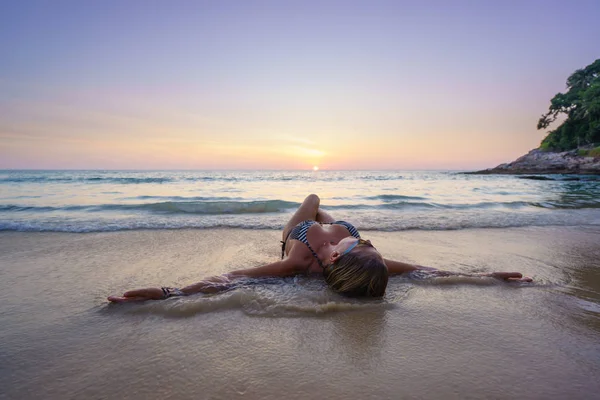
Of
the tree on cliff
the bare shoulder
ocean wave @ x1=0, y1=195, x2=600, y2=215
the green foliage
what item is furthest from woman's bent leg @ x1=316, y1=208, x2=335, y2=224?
the tree on cliff

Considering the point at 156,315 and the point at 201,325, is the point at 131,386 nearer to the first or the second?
the point at 201,325

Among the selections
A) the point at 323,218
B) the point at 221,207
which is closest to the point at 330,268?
the point at 323,218

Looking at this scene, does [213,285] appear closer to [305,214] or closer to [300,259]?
[300,259]

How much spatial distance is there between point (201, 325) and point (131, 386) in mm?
598

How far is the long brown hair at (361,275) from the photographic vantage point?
91.4 inches

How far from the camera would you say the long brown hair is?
2320mm

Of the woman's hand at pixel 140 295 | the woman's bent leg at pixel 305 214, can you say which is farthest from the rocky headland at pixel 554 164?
the woman's hand at pixel 140 295

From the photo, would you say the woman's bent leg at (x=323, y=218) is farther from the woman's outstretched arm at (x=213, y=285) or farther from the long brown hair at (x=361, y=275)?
the long brown hair at (x=361, y=275)

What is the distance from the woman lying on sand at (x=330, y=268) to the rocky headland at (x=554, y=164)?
1631 inches

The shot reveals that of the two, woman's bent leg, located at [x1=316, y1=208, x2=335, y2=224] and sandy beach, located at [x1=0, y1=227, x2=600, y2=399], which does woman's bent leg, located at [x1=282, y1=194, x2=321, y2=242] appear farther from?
sandy beach, located at [x1=0, y1=227, x2=600, y2=399]

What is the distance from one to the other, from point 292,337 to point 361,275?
2.47ft

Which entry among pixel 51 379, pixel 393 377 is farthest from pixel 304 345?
pixel 51 379

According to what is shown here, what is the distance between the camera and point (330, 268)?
2621 millimetres

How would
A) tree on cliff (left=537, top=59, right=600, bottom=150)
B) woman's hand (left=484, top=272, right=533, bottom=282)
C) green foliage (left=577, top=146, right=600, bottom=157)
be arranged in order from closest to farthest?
1. woman's hand (left=484, top=272, right=533, bottom=282)
2. green foliage (left=577, top=146, right=600, bottom=157)
3. tree on cliff (left=537, top=59, right=600, bottom=150)
